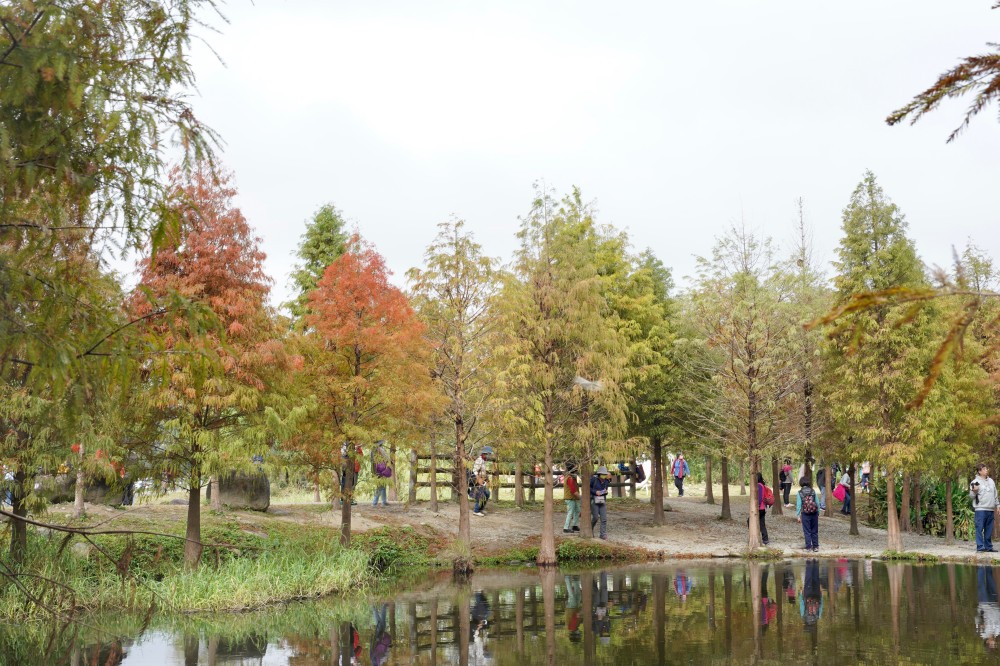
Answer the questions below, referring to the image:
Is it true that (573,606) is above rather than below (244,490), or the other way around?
below

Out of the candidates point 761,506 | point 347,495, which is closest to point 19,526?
point 347,495

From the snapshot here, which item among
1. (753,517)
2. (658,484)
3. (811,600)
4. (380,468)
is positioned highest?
(380,468)

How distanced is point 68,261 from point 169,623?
10264 millimetres

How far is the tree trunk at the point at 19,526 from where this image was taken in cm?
1419

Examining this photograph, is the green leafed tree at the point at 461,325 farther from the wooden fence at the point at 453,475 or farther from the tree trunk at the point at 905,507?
the tree trunk at the point at 905,507

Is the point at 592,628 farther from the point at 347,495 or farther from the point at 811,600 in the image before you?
the point at 347,495

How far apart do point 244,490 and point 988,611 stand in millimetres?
17721

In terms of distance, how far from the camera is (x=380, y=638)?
12.8 metres

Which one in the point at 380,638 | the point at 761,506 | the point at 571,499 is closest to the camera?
the point at 380,638

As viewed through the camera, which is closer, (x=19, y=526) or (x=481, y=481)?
(x=19, y=526)

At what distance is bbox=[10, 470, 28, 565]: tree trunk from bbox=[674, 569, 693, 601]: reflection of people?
11.2 meters

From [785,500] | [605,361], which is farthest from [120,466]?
[785,500]

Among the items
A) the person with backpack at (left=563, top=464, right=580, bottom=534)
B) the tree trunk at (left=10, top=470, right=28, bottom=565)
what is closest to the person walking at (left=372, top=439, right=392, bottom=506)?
the person with backpack at (left=563, top=464, right=580, bottom=534)

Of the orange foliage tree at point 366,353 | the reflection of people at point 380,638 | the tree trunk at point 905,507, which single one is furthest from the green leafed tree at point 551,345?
the tree trunk at point 905,507
